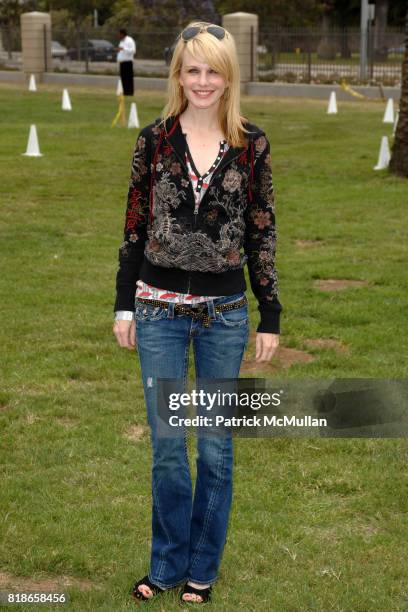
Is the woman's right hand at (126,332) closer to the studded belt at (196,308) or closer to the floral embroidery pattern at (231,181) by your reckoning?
the studded belt at (196,308)

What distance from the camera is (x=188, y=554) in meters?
4.43

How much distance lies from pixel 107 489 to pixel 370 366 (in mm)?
2773

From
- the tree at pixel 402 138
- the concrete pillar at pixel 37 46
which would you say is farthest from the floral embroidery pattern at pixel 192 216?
the concrete pillar at pixel 37 46

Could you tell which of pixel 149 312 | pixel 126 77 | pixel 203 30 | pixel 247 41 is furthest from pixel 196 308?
pixel 247 41

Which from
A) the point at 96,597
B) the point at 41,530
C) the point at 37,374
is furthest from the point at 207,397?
the point at 37,374

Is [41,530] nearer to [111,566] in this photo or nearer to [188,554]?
[111,566]

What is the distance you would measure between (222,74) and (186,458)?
143 cm

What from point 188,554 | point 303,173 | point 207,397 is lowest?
point 303,173

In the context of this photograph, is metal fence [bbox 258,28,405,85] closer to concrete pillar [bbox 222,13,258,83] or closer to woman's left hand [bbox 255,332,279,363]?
concrete pillar [bbox 222,13,258,83]

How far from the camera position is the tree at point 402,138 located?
1722 cm

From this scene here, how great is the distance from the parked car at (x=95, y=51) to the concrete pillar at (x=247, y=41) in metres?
7.57

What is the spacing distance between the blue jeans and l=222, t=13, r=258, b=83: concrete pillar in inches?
1407

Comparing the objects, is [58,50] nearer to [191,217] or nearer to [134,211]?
[134,211]

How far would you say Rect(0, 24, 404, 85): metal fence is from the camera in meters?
39.8
